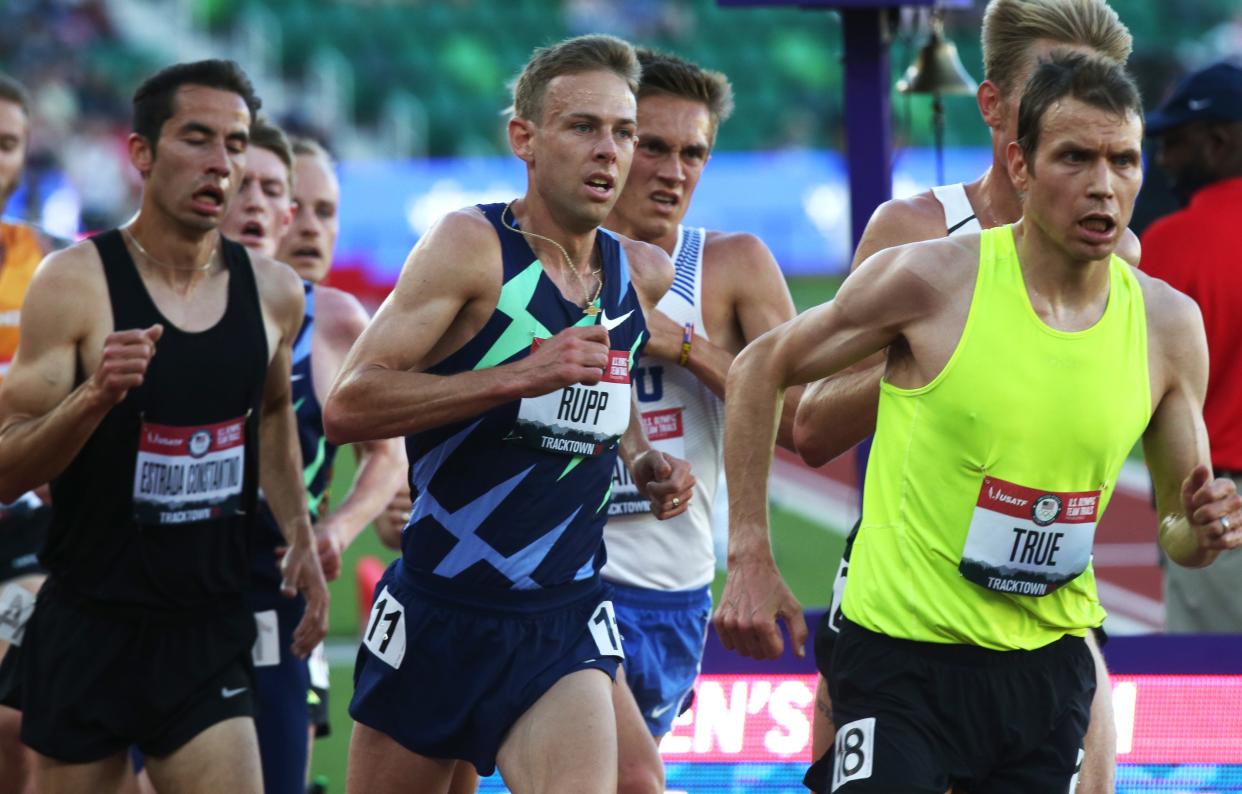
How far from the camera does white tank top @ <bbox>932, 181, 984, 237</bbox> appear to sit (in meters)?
4.36

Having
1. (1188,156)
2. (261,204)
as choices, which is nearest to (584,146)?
(261,204)

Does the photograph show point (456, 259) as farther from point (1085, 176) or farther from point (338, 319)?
point (338, 319)

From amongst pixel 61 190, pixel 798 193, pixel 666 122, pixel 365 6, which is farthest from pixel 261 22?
pixel 666 122

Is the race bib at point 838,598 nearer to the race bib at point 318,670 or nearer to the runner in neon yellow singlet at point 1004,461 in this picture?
the runner in neon yellow singlet at point 1004,461

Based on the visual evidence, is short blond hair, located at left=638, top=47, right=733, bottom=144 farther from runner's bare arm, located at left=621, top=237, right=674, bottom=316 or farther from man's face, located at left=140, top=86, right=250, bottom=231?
man's face, located at left=140, top=86, right=250, bottom=231

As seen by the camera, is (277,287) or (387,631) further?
(277,287)

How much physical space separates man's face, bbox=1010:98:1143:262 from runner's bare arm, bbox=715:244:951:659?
251 millimetres

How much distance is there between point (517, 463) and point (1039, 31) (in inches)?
63.2

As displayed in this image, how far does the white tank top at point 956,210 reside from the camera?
4.36m

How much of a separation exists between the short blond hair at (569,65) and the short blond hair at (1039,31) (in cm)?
87

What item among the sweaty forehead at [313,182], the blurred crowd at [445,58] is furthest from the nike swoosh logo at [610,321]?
the blurred crowd at [445,58]

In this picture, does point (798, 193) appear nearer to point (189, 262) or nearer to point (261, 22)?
point (261, 22)

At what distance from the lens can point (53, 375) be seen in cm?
438

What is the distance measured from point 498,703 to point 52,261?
1.59 meters
